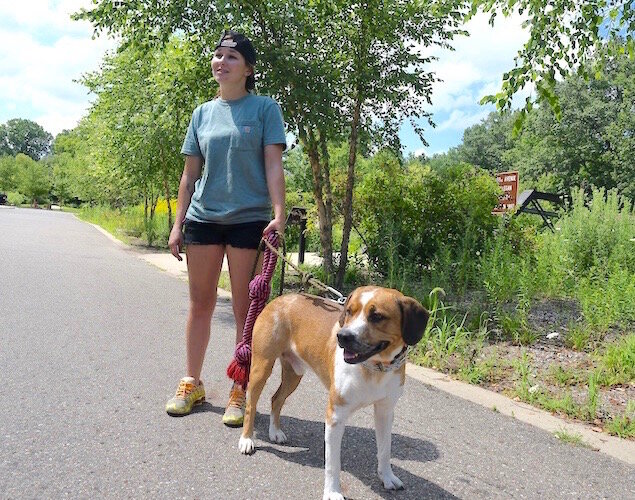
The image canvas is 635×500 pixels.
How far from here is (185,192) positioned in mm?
4145

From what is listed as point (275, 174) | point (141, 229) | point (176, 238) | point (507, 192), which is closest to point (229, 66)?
point (275, 174)

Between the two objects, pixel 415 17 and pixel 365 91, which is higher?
pixel 415 17

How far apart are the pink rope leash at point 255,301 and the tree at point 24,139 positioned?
163 metres

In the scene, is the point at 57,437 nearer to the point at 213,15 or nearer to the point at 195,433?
the point at 195,433

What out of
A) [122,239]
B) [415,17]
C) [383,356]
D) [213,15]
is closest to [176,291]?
[213,15]

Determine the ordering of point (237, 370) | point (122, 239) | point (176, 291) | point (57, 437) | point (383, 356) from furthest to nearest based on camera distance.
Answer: point (122, 239), point (176, 291), point (237, 370), point (57, 437), point (383, 356)

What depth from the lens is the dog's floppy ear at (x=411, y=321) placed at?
2.73 meters

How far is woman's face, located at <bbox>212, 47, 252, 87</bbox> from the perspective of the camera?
3773 millimetres

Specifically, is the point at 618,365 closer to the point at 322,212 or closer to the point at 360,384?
the point at 360,384

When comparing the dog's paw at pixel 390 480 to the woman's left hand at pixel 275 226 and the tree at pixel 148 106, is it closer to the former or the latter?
the woman's left hand at pixel 275 226

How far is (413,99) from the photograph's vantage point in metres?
8.94

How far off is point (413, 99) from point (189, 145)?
225 inches

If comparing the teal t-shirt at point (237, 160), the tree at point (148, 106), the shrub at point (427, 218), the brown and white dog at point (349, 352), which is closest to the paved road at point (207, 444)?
the brown and white dog at point (349, 352)

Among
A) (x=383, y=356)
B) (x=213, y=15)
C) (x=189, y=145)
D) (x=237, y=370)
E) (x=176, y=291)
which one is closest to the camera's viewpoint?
(x=383, y=356)
